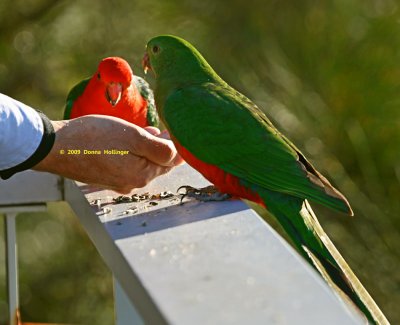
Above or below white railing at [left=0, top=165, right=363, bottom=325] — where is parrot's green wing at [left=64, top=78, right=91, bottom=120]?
below

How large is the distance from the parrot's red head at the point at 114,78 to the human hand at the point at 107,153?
0.53 metres

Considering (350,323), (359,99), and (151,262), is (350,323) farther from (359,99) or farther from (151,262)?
(359,99)

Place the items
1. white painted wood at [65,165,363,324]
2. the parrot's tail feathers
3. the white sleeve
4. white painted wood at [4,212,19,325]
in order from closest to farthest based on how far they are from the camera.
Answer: white painted wood at [65,165,363,324], the white sleeve, the parrot's tail feathers, white painted wood at [4,212,19,325]

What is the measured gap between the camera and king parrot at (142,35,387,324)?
1.56 metres

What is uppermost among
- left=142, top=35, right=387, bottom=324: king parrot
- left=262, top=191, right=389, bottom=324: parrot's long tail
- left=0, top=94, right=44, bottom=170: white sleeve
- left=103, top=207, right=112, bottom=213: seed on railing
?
left=0, top=94, right=44, bottom=170: white sleeve

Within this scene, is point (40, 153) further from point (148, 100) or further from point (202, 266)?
point (148, 100)

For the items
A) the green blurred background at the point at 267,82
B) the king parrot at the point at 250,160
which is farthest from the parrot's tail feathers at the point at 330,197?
the green blurred background at the point at 267,82

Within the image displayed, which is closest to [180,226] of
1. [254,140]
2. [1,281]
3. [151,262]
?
[151,262]

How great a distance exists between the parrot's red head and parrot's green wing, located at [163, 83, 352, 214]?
0.36 m

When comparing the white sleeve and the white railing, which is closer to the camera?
the white railing

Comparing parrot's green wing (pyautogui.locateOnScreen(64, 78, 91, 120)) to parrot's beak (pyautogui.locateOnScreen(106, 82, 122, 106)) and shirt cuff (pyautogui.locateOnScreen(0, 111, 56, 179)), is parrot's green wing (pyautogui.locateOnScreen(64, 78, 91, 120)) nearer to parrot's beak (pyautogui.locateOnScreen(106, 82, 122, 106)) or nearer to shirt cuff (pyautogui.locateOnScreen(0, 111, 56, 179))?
parrot's beak (pyautogui.locateOnScreen(106, 82, 122, 106))

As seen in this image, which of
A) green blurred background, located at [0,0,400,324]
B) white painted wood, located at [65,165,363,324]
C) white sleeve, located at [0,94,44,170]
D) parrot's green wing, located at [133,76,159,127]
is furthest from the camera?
green blurred background, located at [0,0,400,324]

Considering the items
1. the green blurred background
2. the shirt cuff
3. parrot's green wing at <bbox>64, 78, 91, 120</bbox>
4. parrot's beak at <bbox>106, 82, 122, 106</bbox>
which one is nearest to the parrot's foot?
the shirt cuff

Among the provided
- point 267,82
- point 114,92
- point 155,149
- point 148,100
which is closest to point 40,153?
point 155,149
